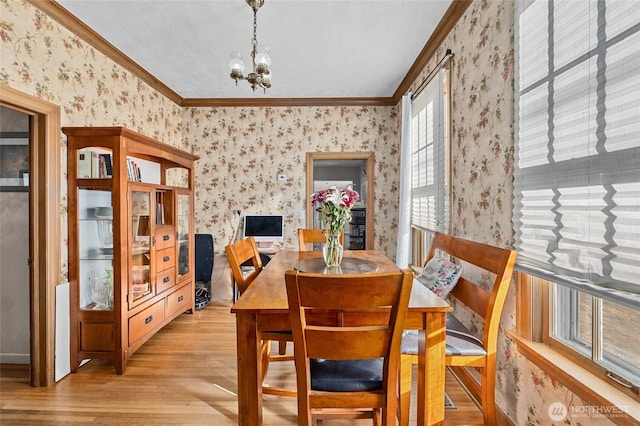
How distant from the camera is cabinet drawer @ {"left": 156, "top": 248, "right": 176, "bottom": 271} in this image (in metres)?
2.78

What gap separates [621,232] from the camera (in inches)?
38.9

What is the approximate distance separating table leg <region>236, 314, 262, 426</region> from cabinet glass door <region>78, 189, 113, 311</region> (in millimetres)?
1668

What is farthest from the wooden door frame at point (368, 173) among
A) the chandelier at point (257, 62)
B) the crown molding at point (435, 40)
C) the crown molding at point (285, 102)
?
the chandelier at point (257, 62)

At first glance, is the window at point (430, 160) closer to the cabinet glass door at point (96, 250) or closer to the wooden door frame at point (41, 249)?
the cabinet glass door at point (96, 250)

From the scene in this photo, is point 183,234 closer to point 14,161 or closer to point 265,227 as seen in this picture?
point 265,227

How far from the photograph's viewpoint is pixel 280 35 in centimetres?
254

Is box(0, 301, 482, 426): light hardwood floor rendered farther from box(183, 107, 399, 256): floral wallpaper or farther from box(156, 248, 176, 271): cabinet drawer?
box(183, 107, 399, 256): floral wallpaper

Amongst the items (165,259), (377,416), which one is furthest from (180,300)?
(377,416)

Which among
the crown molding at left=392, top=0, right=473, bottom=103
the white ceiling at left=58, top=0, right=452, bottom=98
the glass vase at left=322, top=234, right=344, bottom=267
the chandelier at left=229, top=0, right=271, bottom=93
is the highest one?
the white ceiling at left=58, top=0, right=452, bottom=98

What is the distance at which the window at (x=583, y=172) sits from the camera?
0.98 meters

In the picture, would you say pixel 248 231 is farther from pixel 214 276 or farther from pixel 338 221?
pixel 338 221

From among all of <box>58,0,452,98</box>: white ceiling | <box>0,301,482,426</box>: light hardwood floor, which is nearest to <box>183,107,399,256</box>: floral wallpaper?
<box>58,0,452,98</box>: white ceiling

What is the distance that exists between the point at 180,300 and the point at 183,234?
693 mm

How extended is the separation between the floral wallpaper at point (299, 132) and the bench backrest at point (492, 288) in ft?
0.45
